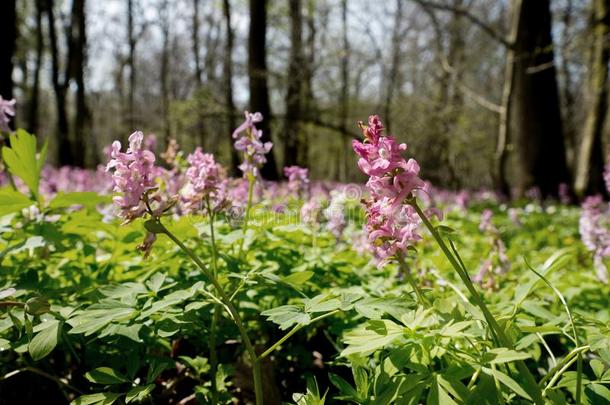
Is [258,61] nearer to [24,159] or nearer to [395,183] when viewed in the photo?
[24,159]

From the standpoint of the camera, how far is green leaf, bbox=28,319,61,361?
1.15 m

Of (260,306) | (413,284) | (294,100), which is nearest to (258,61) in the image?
(294,100)

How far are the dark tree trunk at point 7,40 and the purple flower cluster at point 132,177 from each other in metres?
6.24

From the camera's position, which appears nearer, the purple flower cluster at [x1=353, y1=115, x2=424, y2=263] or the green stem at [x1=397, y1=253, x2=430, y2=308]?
the purple flower cluster at [x1=353, y1=115, x2=424, y2=263]

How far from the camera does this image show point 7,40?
21.8 ft

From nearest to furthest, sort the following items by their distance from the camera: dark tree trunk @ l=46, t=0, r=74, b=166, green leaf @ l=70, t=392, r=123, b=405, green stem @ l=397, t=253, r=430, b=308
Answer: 1. green leaf @ l=70, t=392, r=123, b=405
2. green stem @ l=397, t=253, r=430, b=308
3. dark tree trunk @ l=46, t=0, r=74, b=166

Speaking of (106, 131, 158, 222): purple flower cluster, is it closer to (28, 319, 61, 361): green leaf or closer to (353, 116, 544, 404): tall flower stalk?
(28, 319, 61, 361): green leaf

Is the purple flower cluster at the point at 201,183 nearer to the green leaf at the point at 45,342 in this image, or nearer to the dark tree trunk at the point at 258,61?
the green leaf at the point at 45,342

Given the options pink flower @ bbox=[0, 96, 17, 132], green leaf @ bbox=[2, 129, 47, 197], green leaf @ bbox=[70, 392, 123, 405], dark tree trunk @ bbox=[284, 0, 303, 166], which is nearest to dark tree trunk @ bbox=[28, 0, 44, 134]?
dark tree trunk @ bbox=[284, 0, 303, 166]

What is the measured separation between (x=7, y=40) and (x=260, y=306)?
6892mm

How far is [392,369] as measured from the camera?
47.4 inches

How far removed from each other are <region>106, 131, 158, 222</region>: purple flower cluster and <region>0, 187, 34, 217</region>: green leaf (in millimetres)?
668

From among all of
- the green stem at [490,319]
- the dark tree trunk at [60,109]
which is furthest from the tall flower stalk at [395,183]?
the dark tree trunk at [60,109]

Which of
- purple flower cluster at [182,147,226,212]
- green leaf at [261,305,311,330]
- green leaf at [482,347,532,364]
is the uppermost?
purple flower cluster at [182,147,226,212]
